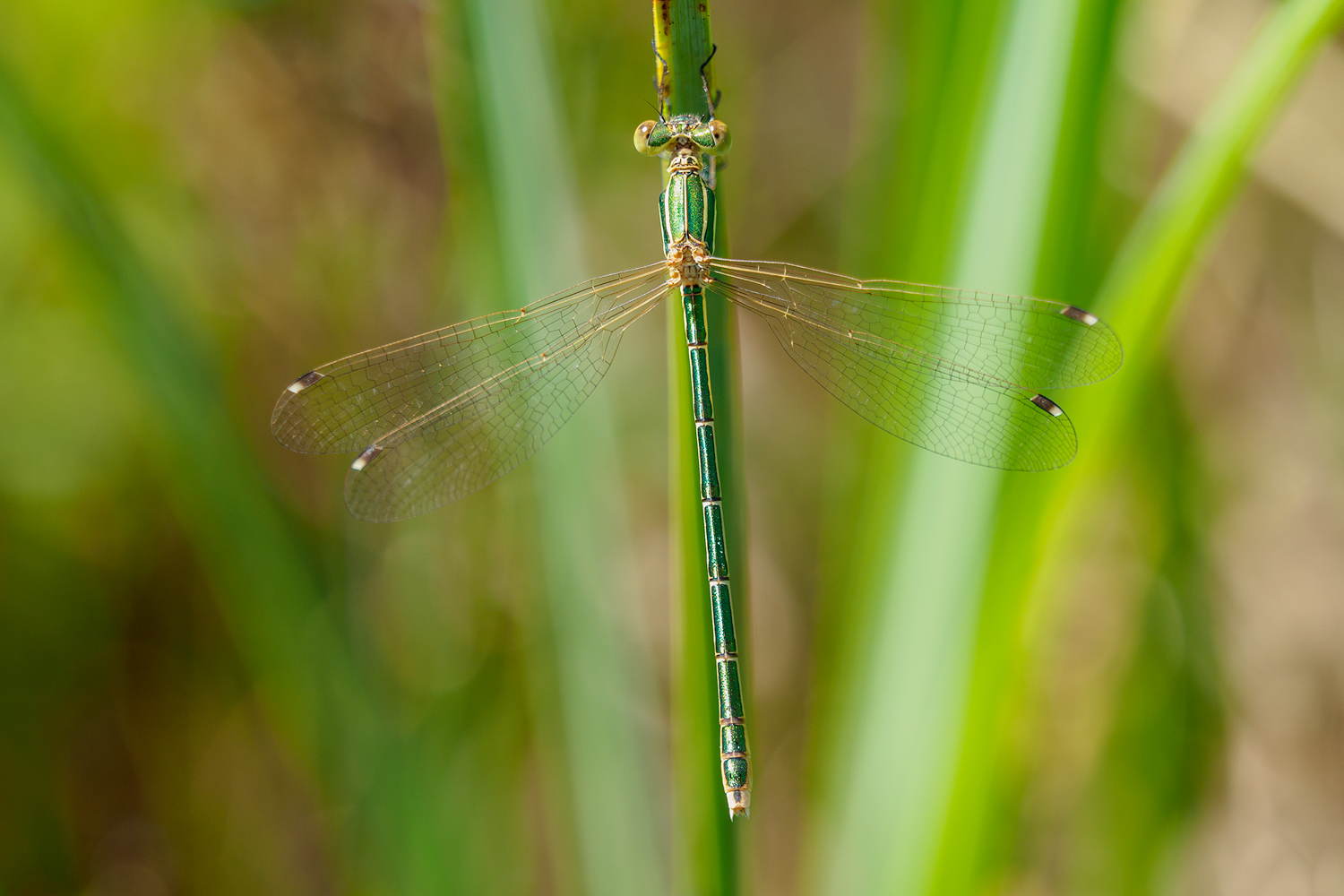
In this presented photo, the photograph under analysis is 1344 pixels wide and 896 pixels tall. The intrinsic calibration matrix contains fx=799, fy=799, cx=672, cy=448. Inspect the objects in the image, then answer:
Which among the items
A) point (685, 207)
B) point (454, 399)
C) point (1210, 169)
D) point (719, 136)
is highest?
point (719, 136)

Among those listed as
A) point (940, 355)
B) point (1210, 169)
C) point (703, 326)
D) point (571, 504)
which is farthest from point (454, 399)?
point (1210, 169)

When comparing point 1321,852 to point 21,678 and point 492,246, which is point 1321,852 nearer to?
point 492,246

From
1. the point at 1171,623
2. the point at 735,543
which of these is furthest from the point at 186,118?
the point at 1171,623

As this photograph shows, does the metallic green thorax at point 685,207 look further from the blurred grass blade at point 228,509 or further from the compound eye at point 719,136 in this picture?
the blurred grass blade at point 228,509

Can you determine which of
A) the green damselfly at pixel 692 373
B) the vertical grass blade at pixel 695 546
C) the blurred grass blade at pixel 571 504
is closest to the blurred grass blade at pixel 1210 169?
the green damselfly at pixel 692 373

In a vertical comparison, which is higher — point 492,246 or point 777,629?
point 492,246

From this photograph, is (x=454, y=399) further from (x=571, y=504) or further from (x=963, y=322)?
(x=963, y=322)

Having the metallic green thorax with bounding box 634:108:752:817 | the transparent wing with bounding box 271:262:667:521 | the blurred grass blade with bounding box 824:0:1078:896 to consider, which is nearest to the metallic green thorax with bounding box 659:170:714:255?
the metallic green thorax with bounding box 634:108:752:817
